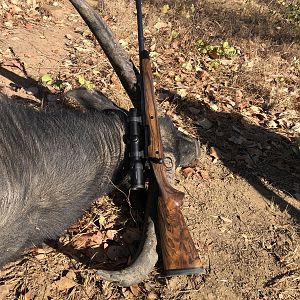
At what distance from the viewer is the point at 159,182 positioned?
3.91m

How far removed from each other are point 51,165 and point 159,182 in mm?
875

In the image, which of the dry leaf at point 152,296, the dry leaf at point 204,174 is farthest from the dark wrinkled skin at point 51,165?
the dry leaf at point 152,296

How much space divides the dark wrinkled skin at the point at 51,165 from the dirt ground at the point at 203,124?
35 centimetres

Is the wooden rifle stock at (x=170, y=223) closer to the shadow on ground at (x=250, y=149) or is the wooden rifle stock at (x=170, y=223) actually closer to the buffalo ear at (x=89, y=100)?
the buffalo ear at (x=89, y=100)

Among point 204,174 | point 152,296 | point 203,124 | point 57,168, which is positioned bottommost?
point 152,296

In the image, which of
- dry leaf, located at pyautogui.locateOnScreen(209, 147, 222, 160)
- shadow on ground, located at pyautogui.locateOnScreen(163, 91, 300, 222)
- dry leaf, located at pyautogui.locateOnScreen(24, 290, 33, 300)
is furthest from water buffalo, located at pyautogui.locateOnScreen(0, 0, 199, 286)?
shadow on ground, located at pyautogui.locateOnScreen(163, 91, 300, 222)

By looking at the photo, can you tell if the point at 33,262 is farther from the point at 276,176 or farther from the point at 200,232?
the point at 276,176

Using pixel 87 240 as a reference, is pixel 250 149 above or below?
above

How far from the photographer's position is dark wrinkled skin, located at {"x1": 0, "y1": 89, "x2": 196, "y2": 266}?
3404 mm

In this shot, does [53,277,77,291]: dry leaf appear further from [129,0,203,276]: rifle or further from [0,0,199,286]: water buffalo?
[129,0,203,276]: rifle

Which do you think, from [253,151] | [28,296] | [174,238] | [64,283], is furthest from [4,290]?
[253,151]

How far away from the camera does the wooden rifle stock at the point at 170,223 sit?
356 centimetres

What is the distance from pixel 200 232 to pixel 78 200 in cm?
123

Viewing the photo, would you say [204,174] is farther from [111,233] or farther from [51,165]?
[51,165]
